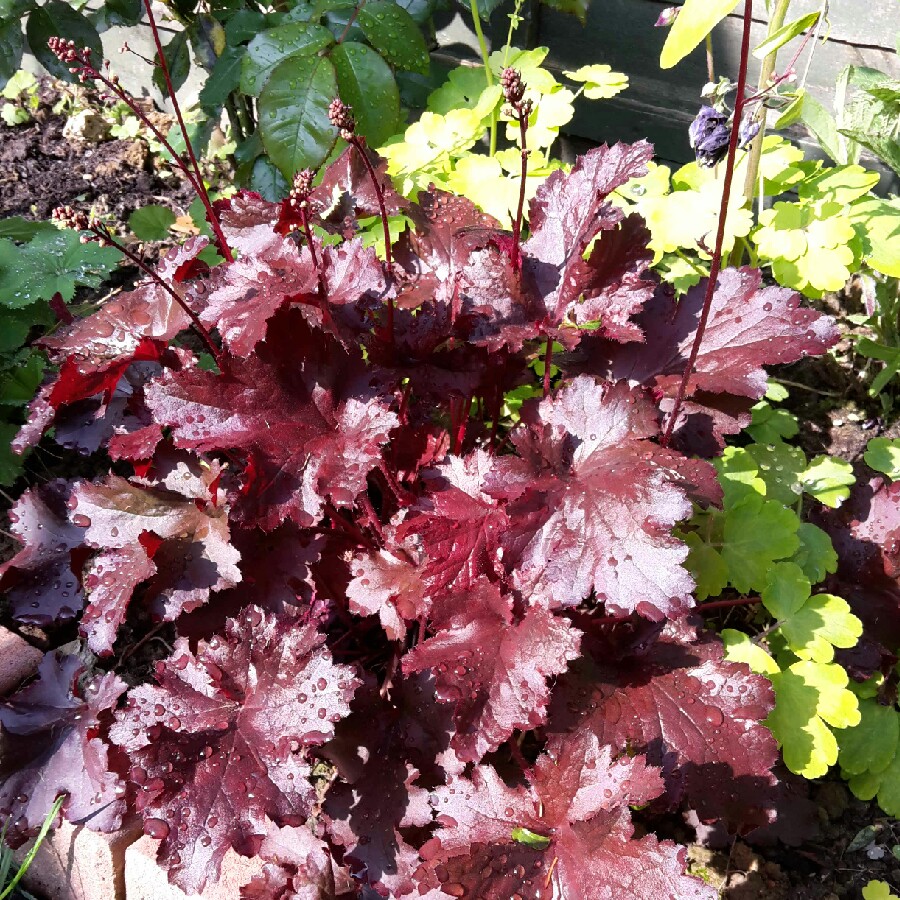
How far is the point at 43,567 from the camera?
67.5 inches

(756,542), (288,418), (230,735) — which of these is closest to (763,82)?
(756,542)

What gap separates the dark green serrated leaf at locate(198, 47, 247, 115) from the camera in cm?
238

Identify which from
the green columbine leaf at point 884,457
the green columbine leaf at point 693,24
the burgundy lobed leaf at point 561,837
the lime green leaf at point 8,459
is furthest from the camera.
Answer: the lime green leaf at point 8,459

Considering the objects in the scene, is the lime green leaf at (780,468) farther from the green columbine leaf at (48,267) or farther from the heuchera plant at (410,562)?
the green columbine leaf at (48,267)

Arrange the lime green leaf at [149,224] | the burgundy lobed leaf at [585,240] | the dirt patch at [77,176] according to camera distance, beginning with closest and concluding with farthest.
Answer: the burgundy lobed leaf at [585,240] < the lime green leaf at [149,224] < the dirt patch at [77,176]

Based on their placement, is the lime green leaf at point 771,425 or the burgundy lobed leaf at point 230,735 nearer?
the burgundy lobed leaf at point 230,735

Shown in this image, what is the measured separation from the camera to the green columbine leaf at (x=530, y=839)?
1287mm

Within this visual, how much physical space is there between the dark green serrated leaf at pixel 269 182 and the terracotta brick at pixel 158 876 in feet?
6.10

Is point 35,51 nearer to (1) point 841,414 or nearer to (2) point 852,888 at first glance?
(1) point 841,414

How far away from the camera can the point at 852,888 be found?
1629mm

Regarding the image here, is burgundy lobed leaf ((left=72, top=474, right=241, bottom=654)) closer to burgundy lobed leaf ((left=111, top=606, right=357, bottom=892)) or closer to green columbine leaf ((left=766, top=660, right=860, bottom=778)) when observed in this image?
burgundy lobed leaf ((left=111, top=606, right=357, bottom=892))

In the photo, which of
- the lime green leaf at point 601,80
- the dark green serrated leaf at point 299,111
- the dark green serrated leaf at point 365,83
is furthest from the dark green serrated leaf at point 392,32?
the lime green leaf at point 601,80

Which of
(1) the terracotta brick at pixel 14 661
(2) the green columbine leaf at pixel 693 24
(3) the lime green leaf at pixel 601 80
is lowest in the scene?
(1) the terracotta brick at pixel 14 661

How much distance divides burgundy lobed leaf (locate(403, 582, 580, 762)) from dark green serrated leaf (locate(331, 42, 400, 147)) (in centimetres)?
132
